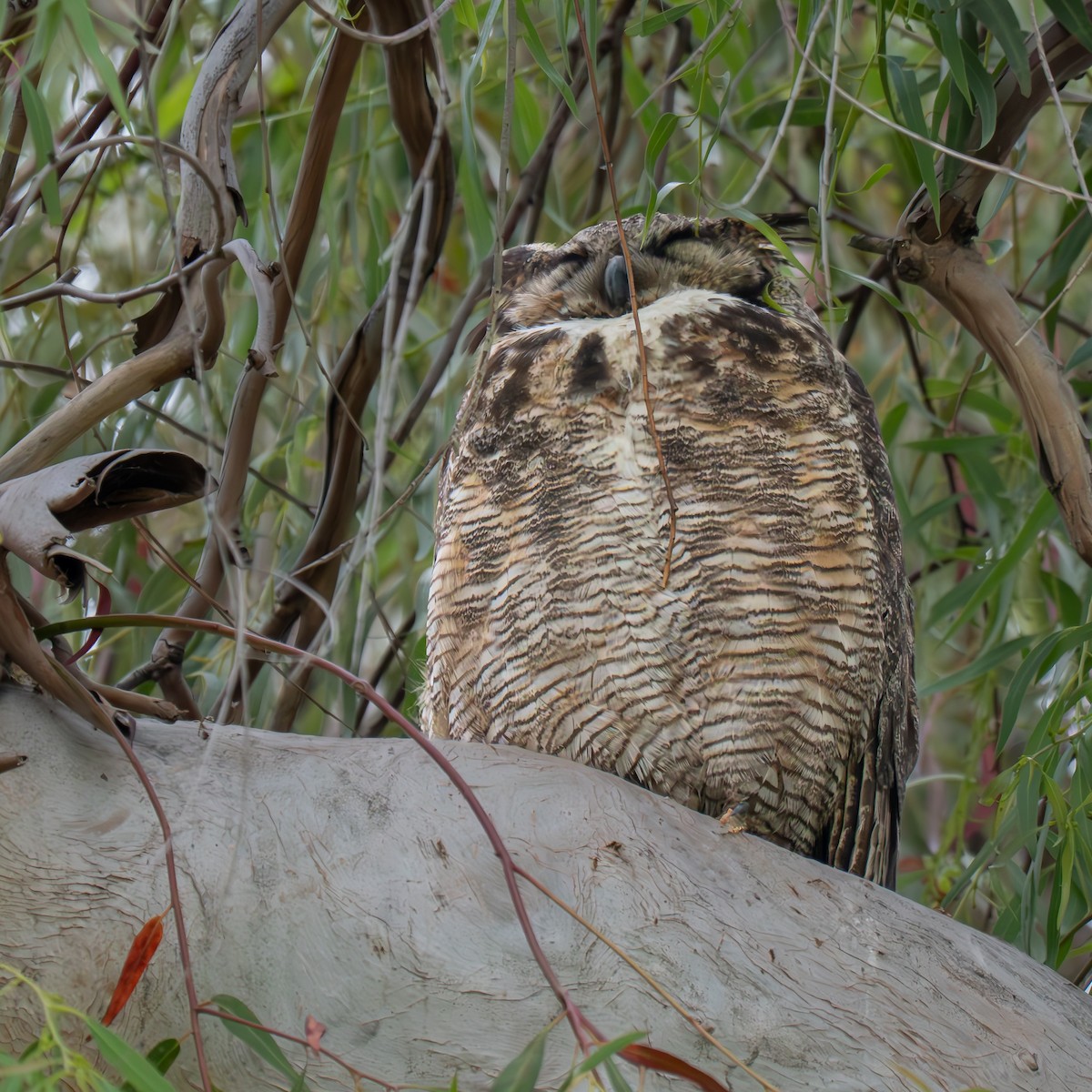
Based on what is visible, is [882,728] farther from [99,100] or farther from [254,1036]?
[99,100]

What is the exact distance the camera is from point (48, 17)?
0.82 meters

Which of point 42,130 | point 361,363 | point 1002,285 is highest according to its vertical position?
point 1002,285

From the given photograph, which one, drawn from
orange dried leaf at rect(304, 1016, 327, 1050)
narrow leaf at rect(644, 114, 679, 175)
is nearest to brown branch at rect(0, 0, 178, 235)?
narrow leaf at rect(644, 114, 679, 175)

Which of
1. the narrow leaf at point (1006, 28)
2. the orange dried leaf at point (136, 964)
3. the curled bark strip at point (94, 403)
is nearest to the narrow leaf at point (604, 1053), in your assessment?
the orange dried leaf at point (136, 964)

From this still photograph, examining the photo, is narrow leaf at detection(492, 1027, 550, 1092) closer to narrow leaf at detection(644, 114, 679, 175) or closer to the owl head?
narrow leaf at detection(644, 114, 679, 175)

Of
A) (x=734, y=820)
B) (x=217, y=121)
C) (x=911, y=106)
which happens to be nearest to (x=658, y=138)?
(x=911, y=106)

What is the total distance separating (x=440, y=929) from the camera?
1015 mm

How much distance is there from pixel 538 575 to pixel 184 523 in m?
1.41

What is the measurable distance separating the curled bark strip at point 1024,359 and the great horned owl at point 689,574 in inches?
6.9

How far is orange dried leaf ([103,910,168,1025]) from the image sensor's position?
89cm

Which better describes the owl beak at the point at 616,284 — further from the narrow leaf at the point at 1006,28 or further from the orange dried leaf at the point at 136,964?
the orange dried leaf at the point at 136,964

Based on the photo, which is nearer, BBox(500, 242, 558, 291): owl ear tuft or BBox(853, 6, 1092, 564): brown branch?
BBox(853, 6, 1092, 564): brown branch

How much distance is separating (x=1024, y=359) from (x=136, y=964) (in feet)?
3.15

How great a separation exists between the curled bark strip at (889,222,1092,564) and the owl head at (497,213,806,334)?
26cm
